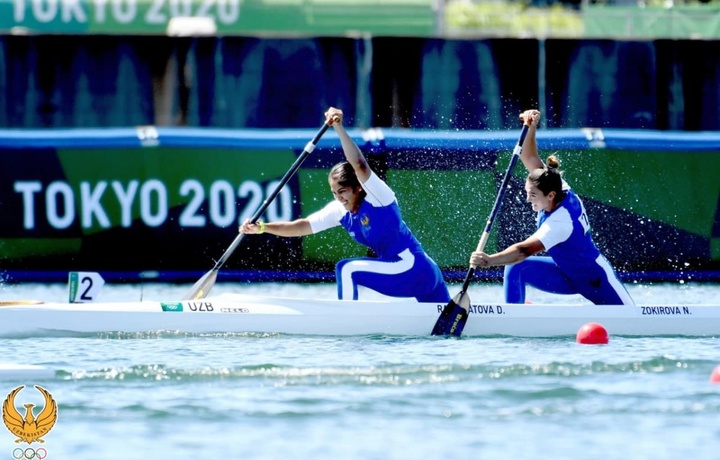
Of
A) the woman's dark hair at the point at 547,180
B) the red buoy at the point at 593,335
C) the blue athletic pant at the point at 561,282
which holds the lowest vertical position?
the red buoy at the point at 593,335

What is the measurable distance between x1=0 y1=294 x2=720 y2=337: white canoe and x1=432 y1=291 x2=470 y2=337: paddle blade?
53mm

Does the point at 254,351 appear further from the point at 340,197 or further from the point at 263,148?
the point at 263,148

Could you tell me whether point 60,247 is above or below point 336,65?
below

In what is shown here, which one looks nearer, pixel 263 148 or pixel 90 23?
pixel 263 148

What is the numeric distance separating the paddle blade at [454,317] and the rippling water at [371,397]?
160 millimetres

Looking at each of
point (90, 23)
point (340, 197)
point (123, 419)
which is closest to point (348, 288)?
point (340, 197)

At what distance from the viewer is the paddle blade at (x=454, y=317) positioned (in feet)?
35.2

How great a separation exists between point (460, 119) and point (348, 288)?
6.79 meters

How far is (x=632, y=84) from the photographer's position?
57.7 feet

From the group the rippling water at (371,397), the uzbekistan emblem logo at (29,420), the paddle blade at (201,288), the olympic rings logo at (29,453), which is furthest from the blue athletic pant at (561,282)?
the olympic rings logo at (29,453)

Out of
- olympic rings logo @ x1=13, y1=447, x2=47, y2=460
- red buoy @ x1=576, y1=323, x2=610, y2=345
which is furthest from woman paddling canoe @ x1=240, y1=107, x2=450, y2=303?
olympic rings logo @ x1=13, y1=447, x2=47, y2=460

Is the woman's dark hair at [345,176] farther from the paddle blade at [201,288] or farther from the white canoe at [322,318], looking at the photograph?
the paddle blade at [201,288]

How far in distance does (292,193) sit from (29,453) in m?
6.80

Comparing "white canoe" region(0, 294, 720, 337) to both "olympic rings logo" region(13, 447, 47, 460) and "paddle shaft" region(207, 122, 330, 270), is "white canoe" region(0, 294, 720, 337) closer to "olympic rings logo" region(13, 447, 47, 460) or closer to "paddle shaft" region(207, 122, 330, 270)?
"paddle shaft" region(207, 122, 330, 270)
